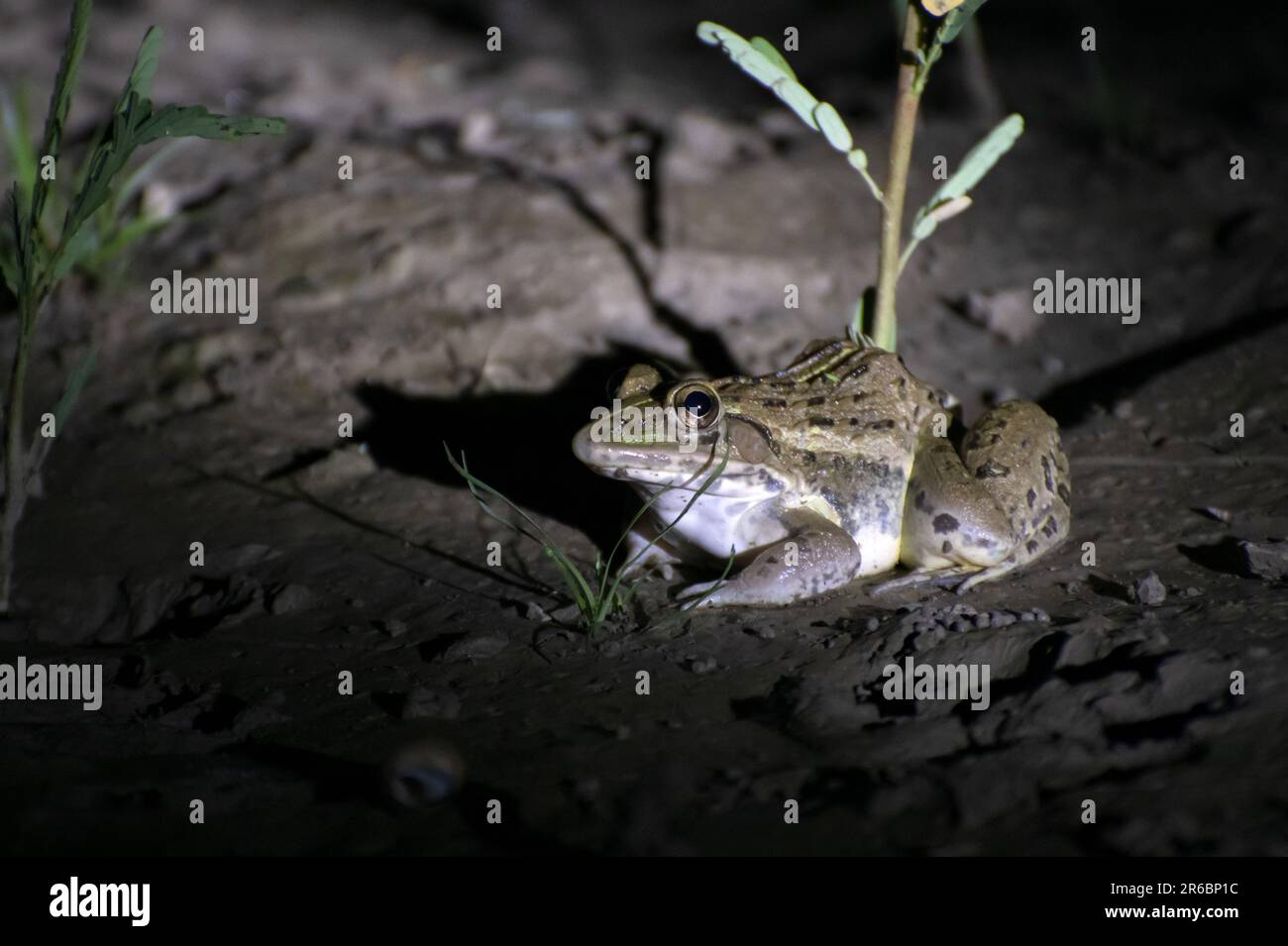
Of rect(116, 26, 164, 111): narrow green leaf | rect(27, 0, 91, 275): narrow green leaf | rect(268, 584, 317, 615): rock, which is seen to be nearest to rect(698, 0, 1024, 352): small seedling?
rect(116, 26, 164, 111): narrow green leaf

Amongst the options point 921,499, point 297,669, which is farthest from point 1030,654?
point 297,669

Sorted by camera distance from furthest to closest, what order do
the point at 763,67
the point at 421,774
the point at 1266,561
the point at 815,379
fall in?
1. the point at 815,379
2. the point at 763,67
3. the point at 1266,561
4. the point at 421,774

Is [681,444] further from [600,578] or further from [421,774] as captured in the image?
[421,774]

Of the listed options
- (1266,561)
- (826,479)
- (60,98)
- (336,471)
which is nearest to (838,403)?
(826,479)

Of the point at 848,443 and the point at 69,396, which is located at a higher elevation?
the point at 69,396

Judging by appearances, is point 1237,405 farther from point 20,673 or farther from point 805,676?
point 20,673

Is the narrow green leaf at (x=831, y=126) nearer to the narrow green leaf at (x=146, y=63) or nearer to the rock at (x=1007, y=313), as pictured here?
the rock at (x=1007, y=313)

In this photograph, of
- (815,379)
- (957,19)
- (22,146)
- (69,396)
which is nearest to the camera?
(69,396)
